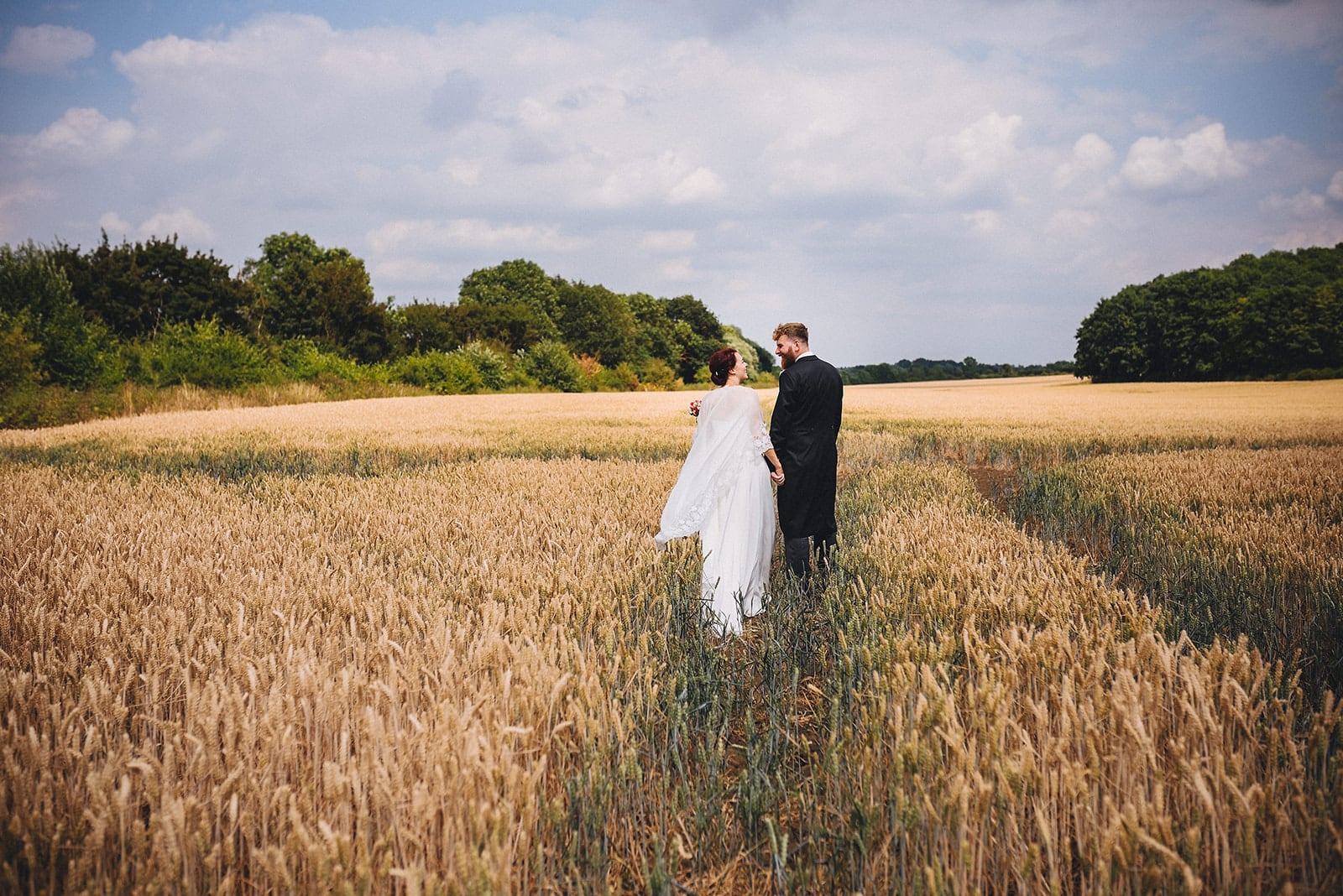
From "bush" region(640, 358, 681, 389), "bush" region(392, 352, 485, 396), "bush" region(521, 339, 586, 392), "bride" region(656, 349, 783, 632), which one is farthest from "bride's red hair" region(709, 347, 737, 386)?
"bush" region(640, 358, 681, 389)

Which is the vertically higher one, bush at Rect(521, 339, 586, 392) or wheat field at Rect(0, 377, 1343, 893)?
bush at Rect(521, 339, 586, 392)

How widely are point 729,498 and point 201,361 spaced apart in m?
29.5

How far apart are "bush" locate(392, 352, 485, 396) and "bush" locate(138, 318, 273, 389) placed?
30.4 ft

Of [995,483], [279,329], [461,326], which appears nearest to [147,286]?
[279,329]

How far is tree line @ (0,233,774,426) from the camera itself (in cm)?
2284

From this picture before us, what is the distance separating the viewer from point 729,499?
185 inches

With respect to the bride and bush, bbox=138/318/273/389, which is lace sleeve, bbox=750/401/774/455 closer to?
the bride

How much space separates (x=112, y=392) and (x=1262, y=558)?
27495 mm

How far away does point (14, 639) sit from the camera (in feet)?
9.36

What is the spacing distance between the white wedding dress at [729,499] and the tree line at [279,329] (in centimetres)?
1903

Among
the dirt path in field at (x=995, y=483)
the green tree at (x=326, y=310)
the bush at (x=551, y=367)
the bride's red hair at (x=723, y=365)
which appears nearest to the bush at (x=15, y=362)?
the bride's red hair at (x=723, y=365)

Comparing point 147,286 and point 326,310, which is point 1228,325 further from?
point 147,286

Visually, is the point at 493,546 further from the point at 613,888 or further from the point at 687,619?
the point at 613,888

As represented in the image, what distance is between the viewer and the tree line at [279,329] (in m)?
22.8
